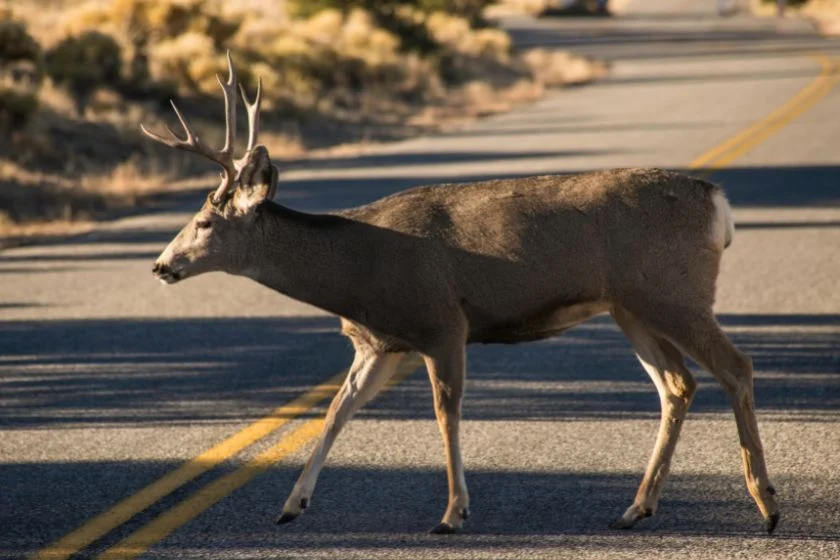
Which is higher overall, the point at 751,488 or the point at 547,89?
the point at 751,488

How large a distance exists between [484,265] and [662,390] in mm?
1039

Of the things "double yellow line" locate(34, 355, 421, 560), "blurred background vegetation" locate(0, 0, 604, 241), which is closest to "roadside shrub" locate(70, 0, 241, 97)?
"blurred background vegetation" locate(0, 0, 604, 241)

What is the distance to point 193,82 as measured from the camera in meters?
30.8

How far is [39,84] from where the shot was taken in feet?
89.6

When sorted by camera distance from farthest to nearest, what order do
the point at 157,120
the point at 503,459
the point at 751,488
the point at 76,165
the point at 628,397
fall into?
the point at 157,120, the point at 76,165, the point at 628,397, the point at 503,459, the point at 751,488

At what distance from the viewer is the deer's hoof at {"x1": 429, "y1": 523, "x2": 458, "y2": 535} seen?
687 centimetres

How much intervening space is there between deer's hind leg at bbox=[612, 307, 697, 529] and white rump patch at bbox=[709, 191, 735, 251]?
482 mm

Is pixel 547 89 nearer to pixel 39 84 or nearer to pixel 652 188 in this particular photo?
pixel 39 84

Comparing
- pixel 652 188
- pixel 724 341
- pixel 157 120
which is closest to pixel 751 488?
pixel 724 341

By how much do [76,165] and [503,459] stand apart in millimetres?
15837

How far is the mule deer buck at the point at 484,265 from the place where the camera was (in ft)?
22.8

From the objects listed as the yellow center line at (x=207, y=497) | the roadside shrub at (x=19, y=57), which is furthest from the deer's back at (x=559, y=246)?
the roadside shrub at (x=19, y=57)

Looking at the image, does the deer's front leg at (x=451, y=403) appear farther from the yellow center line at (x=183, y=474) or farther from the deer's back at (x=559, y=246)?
the yellow center line at (x=183, y=474)

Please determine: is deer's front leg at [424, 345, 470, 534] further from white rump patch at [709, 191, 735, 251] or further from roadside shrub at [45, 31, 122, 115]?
roadside shrub at [45, 31, 122, 115]
